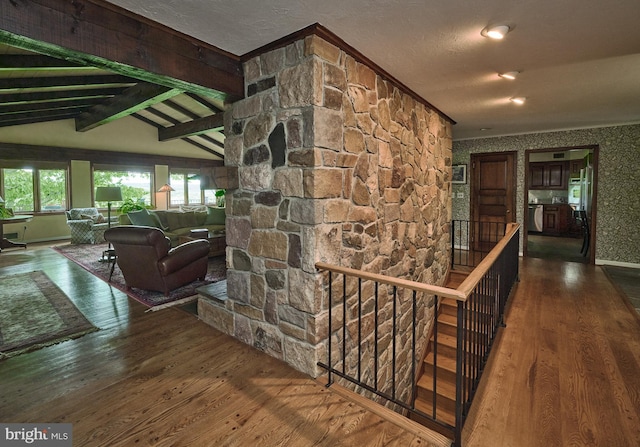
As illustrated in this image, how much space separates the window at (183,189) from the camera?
35.3 ft

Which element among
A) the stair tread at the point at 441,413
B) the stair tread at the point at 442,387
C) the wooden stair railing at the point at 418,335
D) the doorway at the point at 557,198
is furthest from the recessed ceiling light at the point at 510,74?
the doorway at the point at 557,198

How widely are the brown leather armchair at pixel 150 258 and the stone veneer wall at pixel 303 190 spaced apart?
125 centimetres

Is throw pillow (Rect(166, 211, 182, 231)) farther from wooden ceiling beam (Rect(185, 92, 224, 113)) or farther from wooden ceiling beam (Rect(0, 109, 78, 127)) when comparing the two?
wooden ceiling beam (Rect(0, 109, 78, 127))

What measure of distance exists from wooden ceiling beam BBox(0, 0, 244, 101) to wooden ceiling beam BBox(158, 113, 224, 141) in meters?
4.18

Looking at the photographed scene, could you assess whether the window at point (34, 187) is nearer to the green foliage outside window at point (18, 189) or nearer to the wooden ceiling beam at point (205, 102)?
the green foliage outside window at point (18, 189)

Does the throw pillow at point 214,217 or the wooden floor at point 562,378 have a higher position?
the throw pillow at point 214,217

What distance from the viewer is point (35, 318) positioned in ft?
10.4

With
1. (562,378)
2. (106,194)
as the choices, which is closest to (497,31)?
(562,378)

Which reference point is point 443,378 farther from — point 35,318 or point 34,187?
point 34,187

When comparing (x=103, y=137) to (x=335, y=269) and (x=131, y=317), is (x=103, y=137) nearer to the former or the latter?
(x=131, y=317)

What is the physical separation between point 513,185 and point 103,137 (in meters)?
10.2

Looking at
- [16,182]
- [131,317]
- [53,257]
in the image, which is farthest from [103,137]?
[131,317]

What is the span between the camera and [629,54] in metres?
2.51

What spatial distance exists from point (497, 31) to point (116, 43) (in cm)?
230
